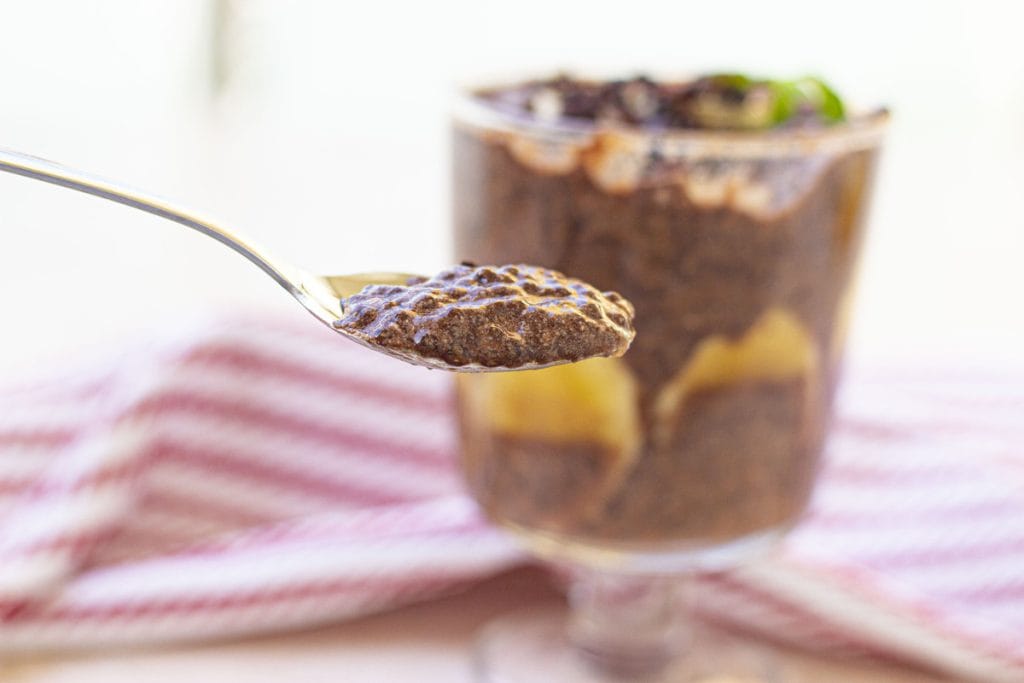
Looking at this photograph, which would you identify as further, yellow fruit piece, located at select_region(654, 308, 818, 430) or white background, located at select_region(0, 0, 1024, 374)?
white background, located at select_region(0, 0, 1024, 374)

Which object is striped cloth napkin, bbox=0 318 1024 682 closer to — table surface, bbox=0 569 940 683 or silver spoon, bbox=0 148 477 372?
table surface, bbox=0 569 940 683

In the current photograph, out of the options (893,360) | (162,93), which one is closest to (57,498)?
(893,360)

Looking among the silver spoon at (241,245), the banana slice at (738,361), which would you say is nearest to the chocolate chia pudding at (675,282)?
the banana slice at (738,361)

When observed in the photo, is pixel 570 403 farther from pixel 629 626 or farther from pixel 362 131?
pixel 362 131

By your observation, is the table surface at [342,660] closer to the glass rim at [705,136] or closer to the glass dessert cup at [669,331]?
the glass dessert cup at [669,331]

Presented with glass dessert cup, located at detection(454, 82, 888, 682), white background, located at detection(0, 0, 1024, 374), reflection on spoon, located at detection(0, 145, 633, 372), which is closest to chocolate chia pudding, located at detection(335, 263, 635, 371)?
reflection on spoon, located at detection(0, 145, 633, 372)

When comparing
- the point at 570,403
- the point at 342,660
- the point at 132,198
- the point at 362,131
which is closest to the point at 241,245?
the point at 132,198
